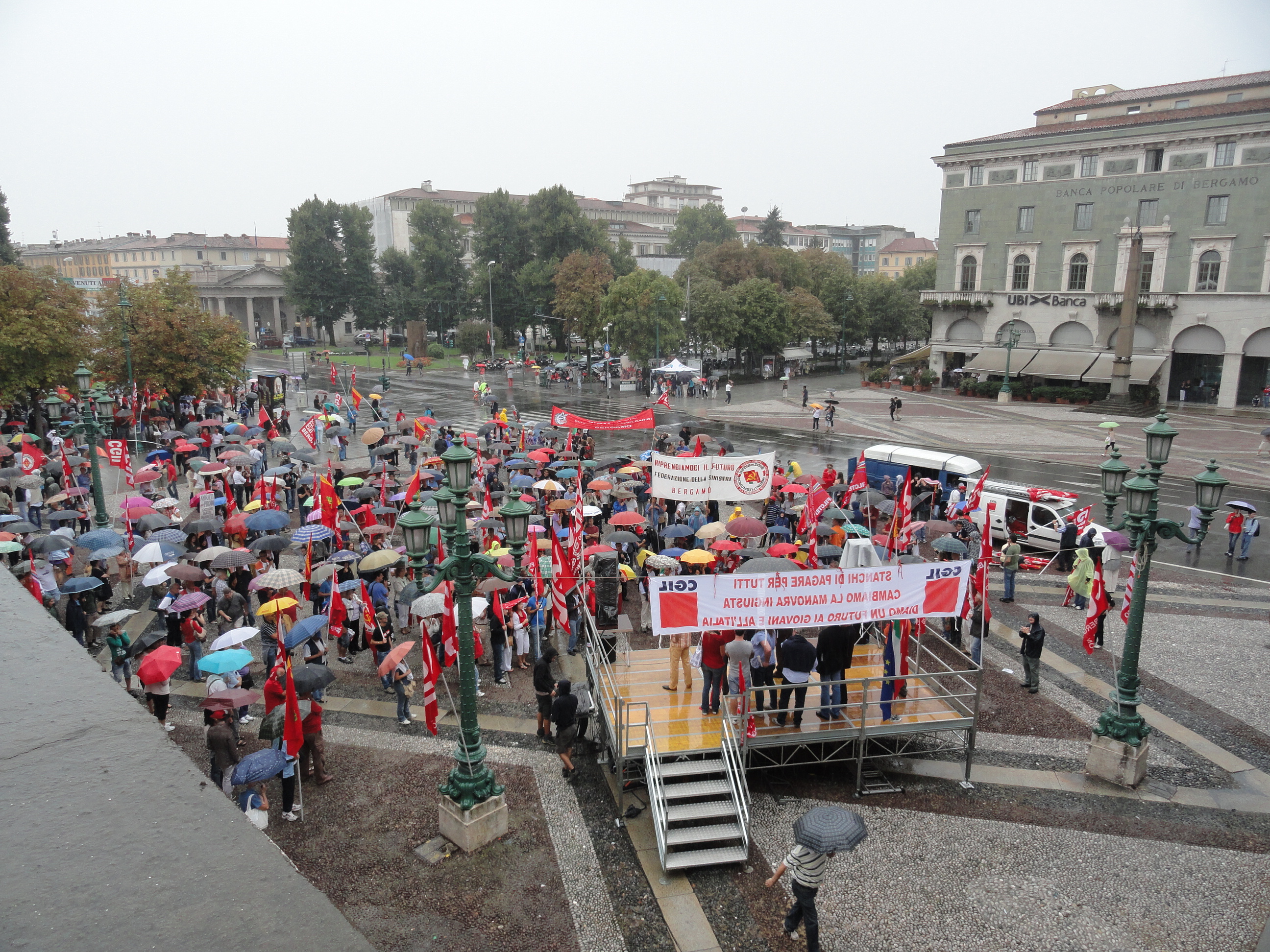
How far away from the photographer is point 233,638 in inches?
498

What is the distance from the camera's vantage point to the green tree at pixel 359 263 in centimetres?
9388

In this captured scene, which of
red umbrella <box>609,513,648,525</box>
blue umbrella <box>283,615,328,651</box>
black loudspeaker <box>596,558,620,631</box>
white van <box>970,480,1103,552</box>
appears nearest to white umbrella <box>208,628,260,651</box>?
blue umbrella <box>283,615,328,651</box>

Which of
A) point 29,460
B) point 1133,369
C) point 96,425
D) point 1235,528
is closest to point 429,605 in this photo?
point 96,425

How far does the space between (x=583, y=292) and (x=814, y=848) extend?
67487mm

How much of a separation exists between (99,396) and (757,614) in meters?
17.9

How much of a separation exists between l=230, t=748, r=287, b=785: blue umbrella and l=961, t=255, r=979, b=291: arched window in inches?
2465

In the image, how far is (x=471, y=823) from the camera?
10391 mm

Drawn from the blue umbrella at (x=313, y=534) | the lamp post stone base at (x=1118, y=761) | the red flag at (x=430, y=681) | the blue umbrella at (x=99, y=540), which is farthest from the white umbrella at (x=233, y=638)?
the lamp post stone base at (x=1118, y=761)

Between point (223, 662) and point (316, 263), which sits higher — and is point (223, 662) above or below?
below

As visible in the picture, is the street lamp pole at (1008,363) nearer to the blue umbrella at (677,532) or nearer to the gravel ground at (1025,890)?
the blue umbrella at (677,532)

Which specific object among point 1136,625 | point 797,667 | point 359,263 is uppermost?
point 359,263

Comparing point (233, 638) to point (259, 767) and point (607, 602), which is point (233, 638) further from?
point (607, 602)

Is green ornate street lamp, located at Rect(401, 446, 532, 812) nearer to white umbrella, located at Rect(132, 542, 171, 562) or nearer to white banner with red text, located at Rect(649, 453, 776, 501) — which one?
white banner with red text, located at Rect(649, 453, 776, 501)

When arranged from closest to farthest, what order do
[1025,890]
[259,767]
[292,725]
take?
[1025,890]
[259,767]
[292,725]
